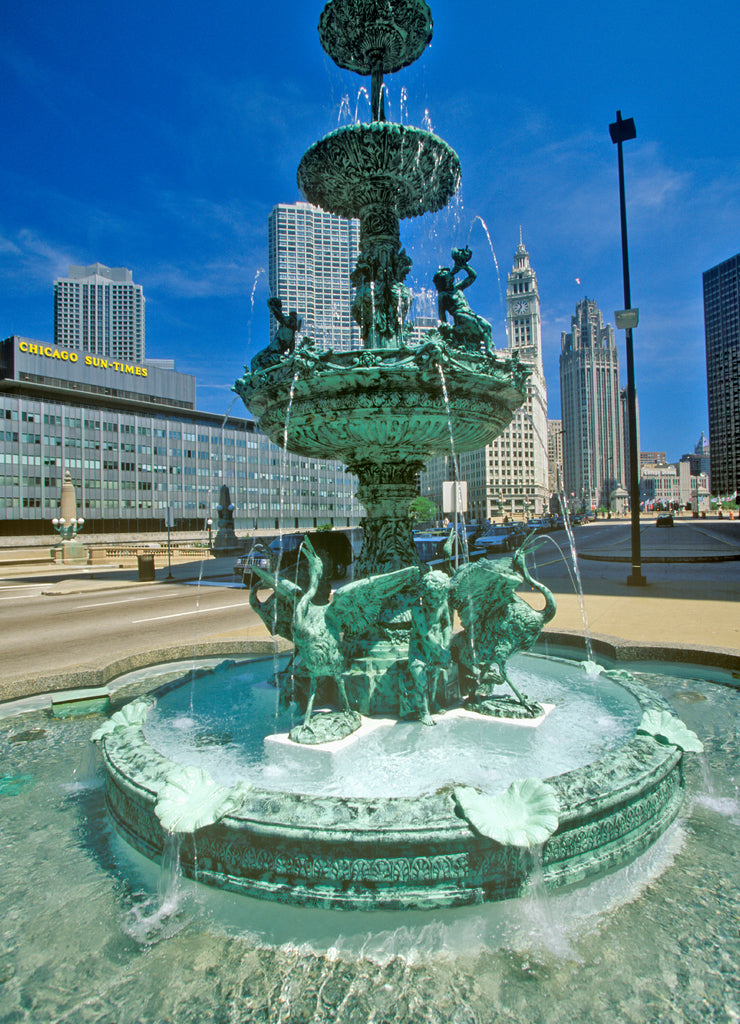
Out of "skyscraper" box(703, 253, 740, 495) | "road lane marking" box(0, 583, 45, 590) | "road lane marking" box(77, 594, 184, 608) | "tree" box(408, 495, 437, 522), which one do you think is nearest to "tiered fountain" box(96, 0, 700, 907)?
"road lane marking" box(77, 594, 184, 608)

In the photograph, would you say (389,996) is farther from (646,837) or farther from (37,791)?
(37,791)

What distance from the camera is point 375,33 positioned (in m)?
6.52

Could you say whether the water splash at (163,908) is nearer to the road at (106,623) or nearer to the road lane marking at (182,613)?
the road at (106,623)

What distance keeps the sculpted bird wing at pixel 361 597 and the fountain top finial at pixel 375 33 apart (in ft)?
20.0

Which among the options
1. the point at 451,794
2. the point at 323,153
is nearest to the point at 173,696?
the point at 451,794

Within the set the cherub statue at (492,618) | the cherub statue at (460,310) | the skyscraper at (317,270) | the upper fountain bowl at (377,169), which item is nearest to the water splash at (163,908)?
the cherub statue at (492,618)

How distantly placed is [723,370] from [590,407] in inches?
1481

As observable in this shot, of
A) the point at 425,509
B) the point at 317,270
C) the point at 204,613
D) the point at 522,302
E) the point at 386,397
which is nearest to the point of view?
the point at 386,397

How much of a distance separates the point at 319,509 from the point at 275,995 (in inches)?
3529

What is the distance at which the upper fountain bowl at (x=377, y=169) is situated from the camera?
5.77 meters

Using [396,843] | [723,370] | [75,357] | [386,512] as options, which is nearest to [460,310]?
[386,512]

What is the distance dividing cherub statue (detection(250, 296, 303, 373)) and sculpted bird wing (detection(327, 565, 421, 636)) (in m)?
2.26

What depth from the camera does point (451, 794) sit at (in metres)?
3.24

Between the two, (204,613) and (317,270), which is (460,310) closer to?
(204,613)
